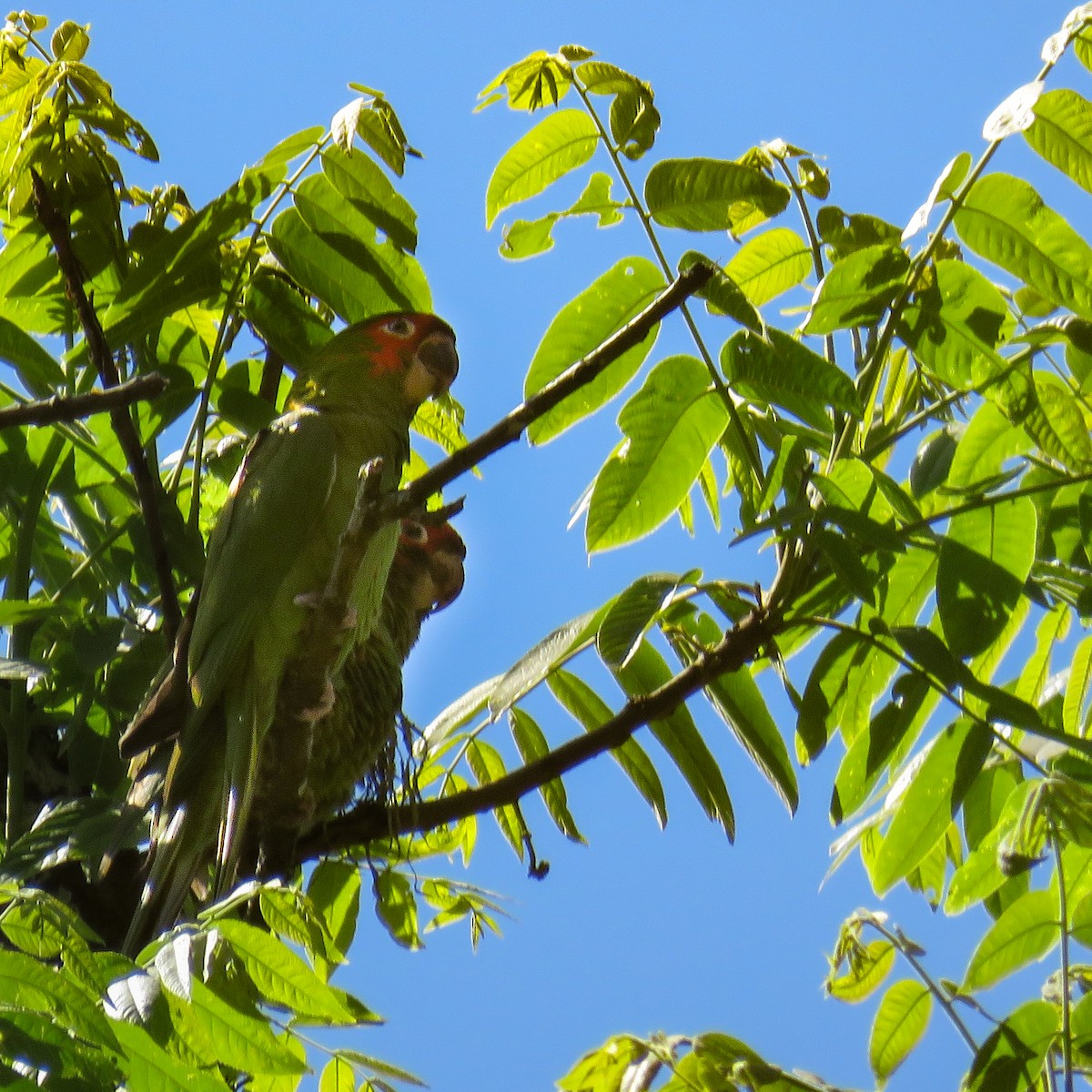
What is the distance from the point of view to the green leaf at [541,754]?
75.8 inches

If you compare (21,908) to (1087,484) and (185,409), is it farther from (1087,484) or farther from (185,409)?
(1087,484)

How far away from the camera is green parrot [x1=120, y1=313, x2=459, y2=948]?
5.98ft

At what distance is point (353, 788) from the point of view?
7.45 feet

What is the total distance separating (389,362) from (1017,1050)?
161 centimetres

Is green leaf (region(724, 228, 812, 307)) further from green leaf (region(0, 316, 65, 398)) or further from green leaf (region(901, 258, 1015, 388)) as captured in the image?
green leaf (region(0, 316, 65, 398))

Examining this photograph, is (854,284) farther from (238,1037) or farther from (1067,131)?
A: (238,1037)

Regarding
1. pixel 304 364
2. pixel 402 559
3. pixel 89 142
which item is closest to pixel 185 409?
pixel 304 364

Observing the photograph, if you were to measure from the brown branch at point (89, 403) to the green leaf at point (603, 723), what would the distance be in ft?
2.71

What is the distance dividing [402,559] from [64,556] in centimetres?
72

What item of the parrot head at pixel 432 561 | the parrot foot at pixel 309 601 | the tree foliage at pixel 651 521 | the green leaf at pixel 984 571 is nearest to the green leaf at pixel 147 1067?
the tree foliage at pixel 651 521

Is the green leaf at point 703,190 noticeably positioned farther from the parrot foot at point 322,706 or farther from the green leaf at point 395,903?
the green leaf at point 395,903

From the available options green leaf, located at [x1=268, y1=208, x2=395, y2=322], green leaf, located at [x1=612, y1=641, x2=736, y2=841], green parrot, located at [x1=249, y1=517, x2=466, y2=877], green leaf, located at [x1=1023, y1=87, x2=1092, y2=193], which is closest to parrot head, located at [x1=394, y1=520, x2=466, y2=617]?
green parrot, located at [x1=249, y1=517, x2=466, y2=877]

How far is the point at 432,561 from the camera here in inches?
104

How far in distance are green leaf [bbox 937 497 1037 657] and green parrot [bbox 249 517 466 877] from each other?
34.0 inches
